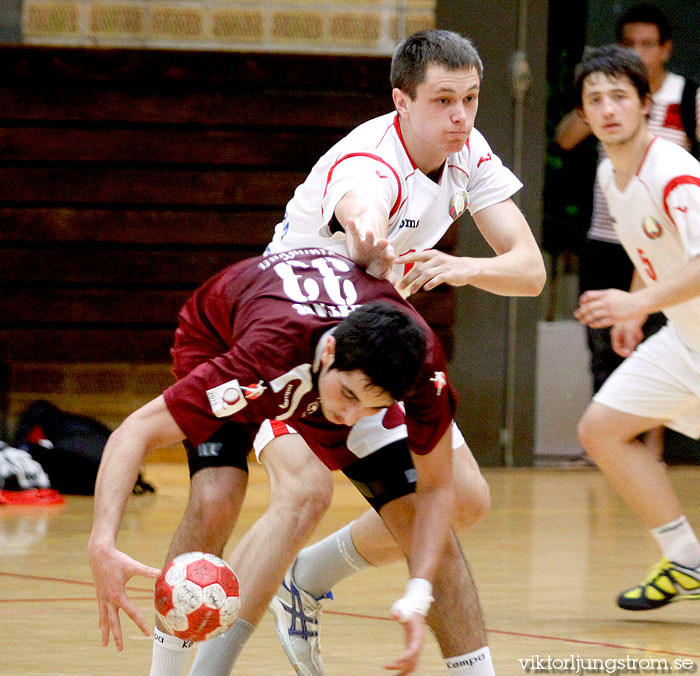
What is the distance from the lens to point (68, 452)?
6.56 m

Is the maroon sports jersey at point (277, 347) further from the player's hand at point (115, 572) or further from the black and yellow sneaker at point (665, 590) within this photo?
the black and yellow sneaker at point (665, 590)

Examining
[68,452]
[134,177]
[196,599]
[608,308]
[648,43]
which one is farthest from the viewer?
[134,177]

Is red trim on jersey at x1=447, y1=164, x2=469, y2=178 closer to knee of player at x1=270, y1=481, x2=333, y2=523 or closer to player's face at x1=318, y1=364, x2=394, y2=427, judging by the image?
knee of player at x1=270, y1=481, x2=333, y2=523

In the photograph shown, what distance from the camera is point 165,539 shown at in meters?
5.41

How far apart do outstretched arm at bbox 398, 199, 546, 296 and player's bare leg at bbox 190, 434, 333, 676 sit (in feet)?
1.66

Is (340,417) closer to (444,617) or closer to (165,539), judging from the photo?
(444,617)

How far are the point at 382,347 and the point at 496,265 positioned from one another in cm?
81

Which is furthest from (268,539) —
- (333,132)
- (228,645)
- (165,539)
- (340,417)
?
(333,132)

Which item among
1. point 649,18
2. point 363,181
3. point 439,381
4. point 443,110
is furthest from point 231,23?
point 439,381

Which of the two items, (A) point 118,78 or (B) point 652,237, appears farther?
(A) point 118,78

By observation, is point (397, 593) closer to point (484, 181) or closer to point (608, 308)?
point (608, 308)

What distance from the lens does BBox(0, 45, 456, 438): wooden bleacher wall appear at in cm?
745

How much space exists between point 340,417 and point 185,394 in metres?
0.32

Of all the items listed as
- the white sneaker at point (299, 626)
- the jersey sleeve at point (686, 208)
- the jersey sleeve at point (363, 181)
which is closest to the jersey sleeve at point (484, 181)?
the jersey sleeve at point (363, 181)
